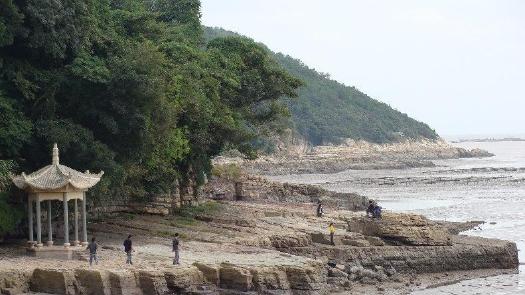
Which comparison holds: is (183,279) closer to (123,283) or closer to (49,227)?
(123,283)

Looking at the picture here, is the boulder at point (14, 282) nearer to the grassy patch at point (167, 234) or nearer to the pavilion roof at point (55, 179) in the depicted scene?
the pavilion roof at point (55, 179)

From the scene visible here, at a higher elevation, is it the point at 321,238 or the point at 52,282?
the point at 321,238

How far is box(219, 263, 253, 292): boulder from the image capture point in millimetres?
31078

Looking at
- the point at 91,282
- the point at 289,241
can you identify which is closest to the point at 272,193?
the point at 289,241

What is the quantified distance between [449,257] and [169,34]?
1723 cm

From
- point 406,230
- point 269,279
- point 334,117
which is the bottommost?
point 269,279

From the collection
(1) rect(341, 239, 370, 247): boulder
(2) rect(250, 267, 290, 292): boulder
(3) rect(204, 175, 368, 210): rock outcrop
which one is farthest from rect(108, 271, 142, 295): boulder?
(3) rect(204, 175, 368, 210): rock outcrop

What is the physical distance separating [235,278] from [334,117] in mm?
148344

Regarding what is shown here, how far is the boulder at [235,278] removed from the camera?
3108 cm

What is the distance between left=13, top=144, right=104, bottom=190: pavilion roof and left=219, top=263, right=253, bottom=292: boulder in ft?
18.0

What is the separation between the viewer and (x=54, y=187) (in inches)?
1286

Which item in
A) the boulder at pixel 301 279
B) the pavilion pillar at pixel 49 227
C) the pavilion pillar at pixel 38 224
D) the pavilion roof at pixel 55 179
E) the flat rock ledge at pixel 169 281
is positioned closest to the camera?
the flat rock ledge at pixel 169 281

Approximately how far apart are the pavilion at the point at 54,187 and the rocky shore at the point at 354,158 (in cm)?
7652

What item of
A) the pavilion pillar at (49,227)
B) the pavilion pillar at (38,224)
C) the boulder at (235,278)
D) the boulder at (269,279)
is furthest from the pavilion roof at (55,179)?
the boulder at (269,279)
